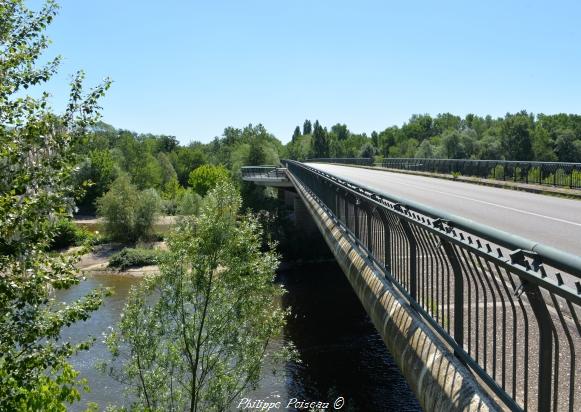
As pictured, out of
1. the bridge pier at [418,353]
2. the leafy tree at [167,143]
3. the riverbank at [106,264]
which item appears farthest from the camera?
the leafy tree at [167,143]

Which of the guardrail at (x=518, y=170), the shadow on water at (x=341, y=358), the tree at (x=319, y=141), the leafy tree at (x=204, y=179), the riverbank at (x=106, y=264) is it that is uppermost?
the tree at (x=319, y=141)

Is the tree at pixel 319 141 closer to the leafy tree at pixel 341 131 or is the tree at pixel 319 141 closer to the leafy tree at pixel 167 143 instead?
the leafy tree at pixel 167 143

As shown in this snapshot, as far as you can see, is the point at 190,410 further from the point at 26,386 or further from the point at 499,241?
the point at 499,241

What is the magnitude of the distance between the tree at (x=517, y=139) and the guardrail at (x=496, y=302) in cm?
7316

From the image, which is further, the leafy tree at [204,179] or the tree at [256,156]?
the leafy tree at [204,179]

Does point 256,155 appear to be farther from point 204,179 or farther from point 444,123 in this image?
point 444,123

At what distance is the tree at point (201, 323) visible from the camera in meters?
13.5

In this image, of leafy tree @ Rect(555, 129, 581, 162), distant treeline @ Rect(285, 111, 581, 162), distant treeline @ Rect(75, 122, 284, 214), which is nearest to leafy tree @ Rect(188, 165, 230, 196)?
distant treeline @ Rect(75, 122, 284, 214)

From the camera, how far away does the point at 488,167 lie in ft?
85.6

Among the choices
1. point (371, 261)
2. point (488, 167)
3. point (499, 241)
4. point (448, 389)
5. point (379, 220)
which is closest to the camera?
point (499, 241)

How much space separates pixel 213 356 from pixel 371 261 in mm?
7542

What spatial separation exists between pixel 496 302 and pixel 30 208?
16.8 feet

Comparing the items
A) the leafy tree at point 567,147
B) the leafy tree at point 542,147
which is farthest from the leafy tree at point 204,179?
the leafy tree at point 567,147

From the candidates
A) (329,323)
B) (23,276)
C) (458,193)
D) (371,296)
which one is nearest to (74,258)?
(23,276)
